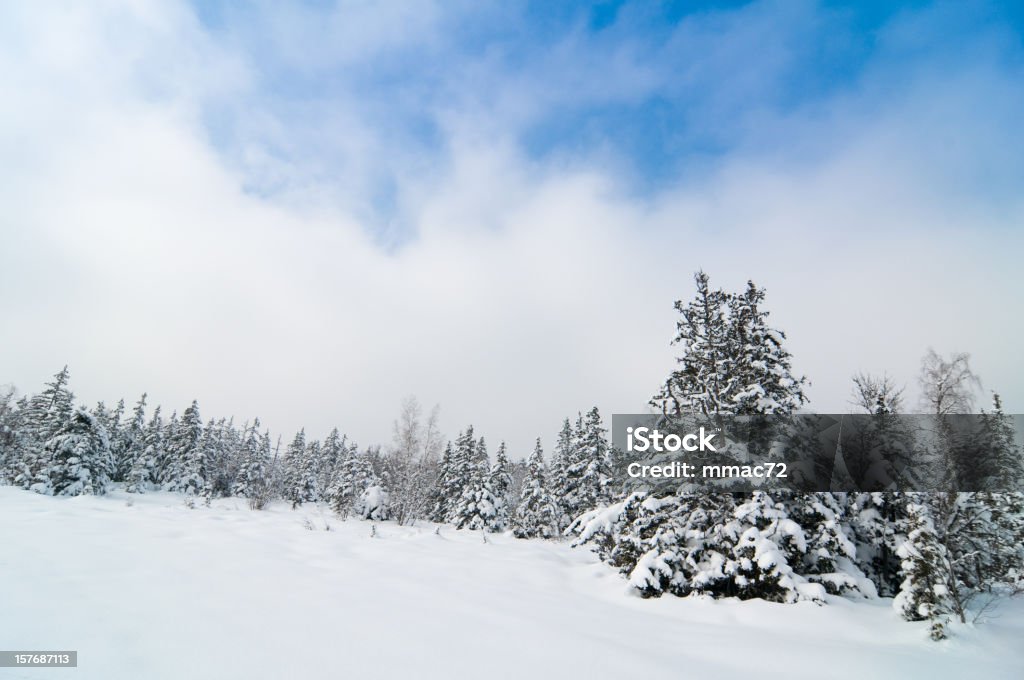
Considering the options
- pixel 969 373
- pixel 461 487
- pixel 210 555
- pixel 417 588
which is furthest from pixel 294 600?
pixel 461 487

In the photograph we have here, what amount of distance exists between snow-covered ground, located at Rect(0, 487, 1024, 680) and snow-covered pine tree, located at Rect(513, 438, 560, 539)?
892 inches

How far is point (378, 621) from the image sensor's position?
6848 mm

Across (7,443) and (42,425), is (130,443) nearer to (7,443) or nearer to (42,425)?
(7,443)

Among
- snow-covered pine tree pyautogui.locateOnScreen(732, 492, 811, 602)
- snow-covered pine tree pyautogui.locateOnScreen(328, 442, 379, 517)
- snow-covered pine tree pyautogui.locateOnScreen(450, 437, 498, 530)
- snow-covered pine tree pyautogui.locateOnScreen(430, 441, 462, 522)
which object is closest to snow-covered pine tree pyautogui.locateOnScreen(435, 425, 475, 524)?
snow-covered pine tree pyautogui.locateOnScreen(430, 441, 462, 522)

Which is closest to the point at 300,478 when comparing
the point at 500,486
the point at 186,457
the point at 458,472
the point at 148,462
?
the point at 186,457

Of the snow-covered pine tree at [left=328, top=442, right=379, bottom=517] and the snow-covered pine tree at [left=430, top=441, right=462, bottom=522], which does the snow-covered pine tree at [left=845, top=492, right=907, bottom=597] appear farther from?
the snow-covered pine tree at [left=328, top=442, right=379, bottom=517]

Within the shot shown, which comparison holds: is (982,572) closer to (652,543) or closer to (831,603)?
(831,603)

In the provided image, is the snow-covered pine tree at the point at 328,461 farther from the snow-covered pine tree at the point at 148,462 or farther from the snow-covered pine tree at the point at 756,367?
the snow-covered pine tree at the point at 756,367

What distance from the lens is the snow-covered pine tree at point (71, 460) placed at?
30689mm

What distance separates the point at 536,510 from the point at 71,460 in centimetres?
3337

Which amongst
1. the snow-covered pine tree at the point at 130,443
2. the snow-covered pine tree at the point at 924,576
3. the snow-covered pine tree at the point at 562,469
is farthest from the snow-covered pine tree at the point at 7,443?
the snow-covered pine tree at the point at 924,576

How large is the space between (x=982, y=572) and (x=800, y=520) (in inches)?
172

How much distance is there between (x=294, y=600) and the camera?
295 inches

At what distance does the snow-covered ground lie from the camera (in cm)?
529
